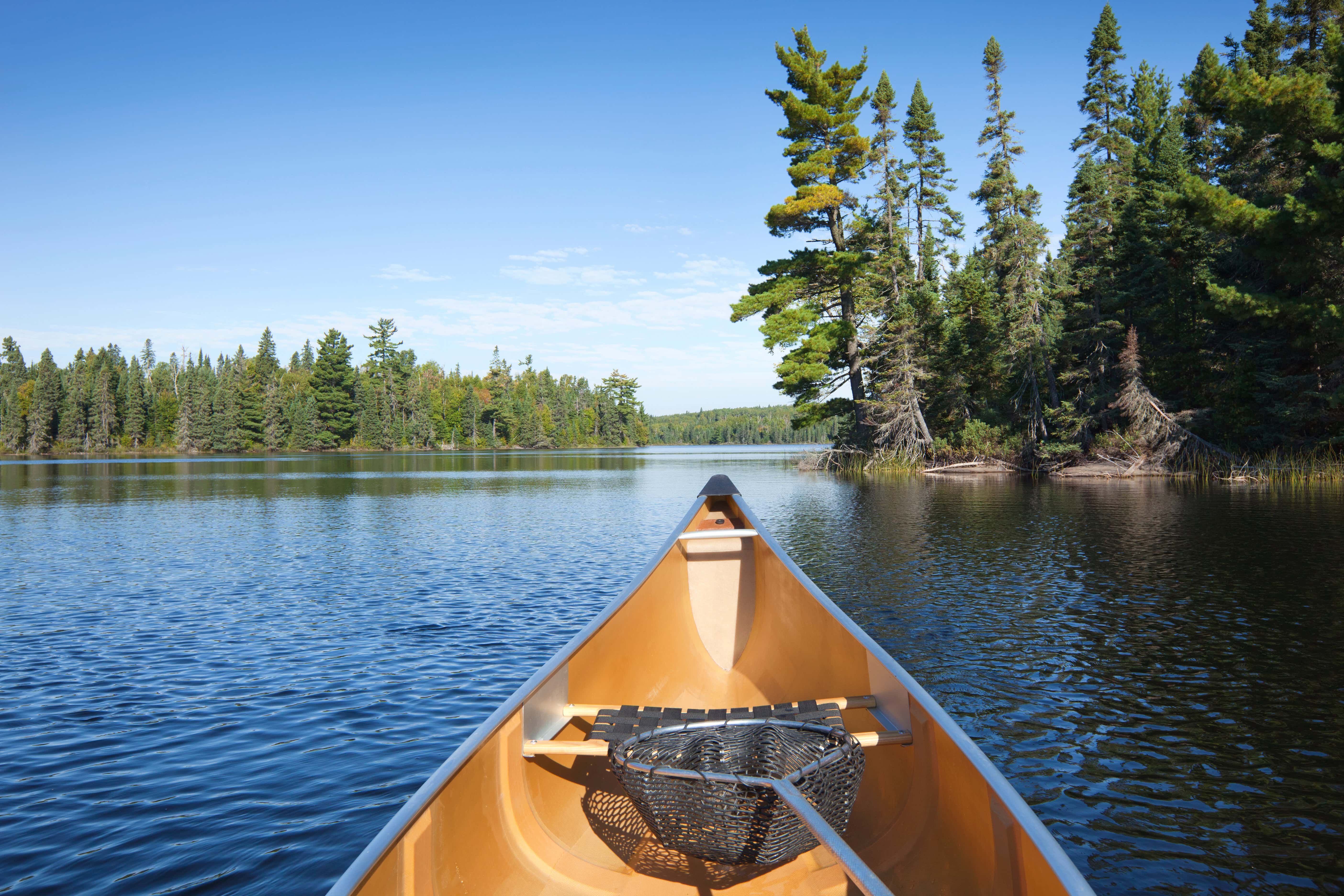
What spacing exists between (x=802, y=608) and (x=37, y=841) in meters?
4.88

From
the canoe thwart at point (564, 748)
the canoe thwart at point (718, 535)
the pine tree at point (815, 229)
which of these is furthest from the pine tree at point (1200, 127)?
the canoe thwart at point (564, 748)

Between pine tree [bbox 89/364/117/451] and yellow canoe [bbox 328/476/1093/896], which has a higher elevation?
pine tree [bbox 89/364/117/451]

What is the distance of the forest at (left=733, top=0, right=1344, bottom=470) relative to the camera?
21.8 m

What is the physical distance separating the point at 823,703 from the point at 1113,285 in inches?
1275

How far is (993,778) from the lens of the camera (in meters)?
2.54

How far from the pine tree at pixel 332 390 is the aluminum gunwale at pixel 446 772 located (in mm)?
97303

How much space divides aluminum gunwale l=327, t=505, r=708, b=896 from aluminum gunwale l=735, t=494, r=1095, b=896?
1.56 m

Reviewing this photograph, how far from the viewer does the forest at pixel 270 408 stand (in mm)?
89438

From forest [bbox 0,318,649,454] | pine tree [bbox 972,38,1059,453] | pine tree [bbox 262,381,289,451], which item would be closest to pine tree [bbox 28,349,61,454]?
forest [bbox 0,318,649,454]

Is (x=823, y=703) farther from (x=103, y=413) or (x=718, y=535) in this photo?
(x=103, y=413)

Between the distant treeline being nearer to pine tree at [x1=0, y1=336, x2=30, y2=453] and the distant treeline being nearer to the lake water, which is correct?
pine tree at [x1=0, y1=336, x2=30, y2=453]

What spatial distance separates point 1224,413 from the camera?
26.7 m

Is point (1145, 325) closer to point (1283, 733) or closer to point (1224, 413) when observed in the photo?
point (1224, 413)

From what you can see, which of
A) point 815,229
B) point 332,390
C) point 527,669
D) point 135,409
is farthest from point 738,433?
point 527,669
